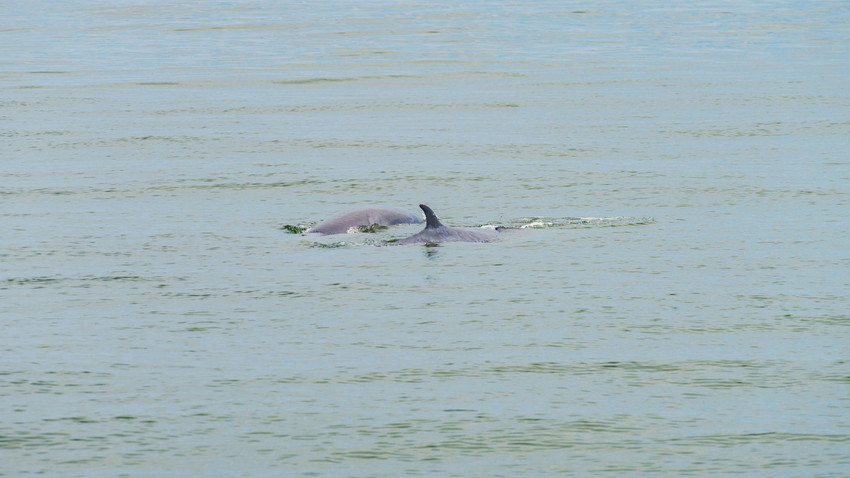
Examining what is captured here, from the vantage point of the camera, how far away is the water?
847cm

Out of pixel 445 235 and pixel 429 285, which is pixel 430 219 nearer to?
pixel 445 235

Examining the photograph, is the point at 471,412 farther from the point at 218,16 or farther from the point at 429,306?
the point at 218,16

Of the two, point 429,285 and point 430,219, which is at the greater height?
point 430,219

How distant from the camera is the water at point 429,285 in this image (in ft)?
27.8

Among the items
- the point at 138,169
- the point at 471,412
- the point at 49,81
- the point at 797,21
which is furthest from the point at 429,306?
the point at 797,21

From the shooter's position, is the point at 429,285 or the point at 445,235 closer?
the point at 429,285

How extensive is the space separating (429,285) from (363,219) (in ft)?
8.12

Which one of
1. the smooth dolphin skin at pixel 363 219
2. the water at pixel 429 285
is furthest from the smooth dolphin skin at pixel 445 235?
the smooth dolphin skin at pixel 363 219

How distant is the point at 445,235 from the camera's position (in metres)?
14.1

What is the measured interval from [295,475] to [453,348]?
2706 mm

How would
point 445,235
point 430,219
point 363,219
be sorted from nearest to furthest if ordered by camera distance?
1. point 430,219
2. point 445,235
3. point 363,219

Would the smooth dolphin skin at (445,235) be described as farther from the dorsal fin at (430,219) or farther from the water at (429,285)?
the water at (429,285)

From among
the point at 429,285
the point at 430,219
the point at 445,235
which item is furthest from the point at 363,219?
the point at 429,285

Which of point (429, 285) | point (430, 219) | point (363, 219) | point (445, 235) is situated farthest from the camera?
point (363, 219)
